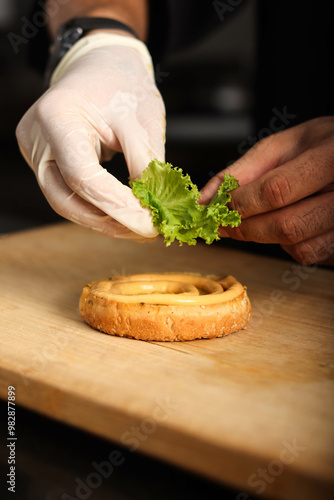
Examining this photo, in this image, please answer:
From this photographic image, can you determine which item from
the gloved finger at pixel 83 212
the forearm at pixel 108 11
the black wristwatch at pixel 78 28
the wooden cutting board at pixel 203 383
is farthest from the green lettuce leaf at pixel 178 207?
the forearm at pixel 108 11

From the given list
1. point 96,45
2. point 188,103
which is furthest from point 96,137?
point 188,103

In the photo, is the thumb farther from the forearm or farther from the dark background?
the dark background

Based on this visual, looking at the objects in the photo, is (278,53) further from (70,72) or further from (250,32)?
(70,72)

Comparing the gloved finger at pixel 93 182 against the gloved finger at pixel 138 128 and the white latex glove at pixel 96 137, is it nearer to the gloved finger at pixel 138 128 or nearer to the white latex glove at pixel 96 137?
the white latex glove at pixel 96 137

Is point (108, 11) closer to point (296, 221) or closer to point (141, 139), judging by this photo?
point (141, 139)

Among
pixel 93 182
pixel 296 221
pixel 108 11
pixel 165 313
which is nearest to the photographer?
pixel 165 313

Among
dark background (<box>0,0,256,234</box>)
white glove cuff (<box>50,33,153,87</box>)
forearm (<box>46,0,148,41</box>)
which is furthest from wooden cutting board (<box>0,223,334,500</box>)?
dark background (<box>0,0,256,234</box>)
